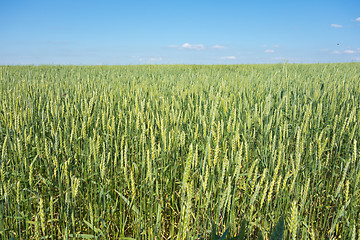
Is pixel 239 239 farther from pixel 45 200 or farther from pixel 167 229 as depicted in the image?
pixel 45 200

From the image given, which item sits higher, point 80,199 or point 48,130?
point 48,130

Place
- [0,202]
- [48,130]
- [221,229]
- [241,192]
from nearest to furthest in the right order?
[0,202], [221,229], [241,192], [48,130]

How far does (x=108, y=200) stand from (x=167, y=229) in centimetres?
34

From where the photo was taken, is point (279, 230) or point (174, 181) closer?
point (279, 230)

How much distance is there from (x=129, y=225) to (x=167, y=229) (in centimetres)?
19

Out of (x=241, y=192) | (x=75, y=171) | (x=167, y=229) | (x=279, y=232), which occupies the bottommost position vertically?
(x=167, y=229)

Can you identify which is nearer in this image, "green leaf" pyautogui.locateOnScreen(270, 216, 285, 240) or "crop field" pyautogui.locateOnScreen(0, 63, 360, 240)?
"green leaf" pyautogui.locateOnScreen(270, 216, 285, 240)

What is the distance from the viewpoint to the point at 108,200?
1.09 metres

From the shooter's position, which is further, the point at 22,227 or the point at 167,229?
the point at 167,229

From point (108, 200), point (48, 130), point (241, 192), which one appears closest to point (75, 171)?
point (108, 200)

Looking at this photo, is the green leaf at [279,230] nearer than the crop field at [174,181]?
Yes

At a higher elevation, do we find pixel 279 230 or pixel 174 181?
pixel 279 230

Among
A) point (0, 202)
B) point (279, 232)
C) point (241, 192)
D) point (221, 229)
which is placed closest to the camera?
point (279, 232)

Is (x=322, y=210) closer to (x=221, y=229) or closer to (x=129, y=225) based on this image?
Result: (x=221, y=229)
